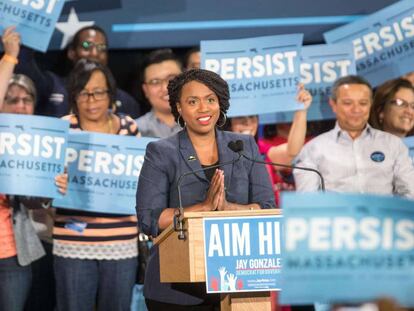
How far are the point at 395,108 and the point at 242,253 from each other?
2.64 m

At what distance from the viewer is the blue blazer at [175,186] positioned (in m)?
3.57

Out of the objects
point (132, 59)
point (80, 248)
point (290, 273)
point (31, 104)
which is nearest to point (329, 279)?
point (290, 273)

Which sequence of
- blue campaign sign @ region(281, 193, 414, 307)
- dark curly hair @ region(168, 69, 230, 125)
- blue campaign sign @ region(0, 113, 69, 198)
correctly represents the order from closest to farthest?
blue campaign sign @ region(281, 193, 414, 307), dark curly hair @ region(168, 69, 230, 125), blue campaign sign @ region(0, 113, 69, 198)

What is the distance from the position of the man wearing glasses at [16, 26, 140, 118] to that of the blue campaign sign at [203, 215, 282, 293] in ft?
8.57

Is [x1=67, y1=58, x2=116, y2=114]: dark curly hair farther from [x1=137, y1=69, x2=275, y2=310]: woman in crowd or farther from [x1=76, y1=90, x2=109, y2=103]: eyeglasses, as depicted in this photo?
[x1=137, y1=69, x2=275, y2=310]: woman in crowd

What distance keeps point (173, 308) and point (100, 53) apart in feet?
8.33

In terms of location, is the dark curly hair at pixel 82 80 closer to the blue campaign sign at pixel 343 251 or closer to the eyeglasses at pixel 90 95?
the eyeglasses at pixel 90 95

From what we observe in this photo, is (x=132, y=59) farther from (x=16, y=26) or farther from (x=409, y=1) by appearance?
(x=409, y=1)

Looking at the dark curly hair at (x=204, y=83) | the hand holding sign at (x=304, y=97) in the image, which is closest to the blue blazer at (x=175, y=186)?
the dark curly hair at (x=204, y=83)

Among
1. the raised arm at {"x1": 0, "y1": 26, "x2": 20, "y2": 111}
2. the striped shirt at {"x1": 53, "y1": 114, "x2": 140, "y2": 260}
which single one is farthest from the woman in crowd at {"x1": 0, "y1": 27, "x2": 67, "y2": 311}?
the striped shirt at {"x1": 53, "y1": 114, "x2": 140, "y2": 260}

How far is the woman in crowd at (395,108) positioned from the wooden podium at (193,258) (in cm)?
249

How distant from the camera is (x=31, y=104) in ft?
17.3

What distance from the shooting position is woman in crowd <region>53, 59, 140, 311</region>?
4.88 metres

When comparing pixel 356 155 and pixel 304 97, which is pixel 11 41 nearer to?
pixel 304 97
